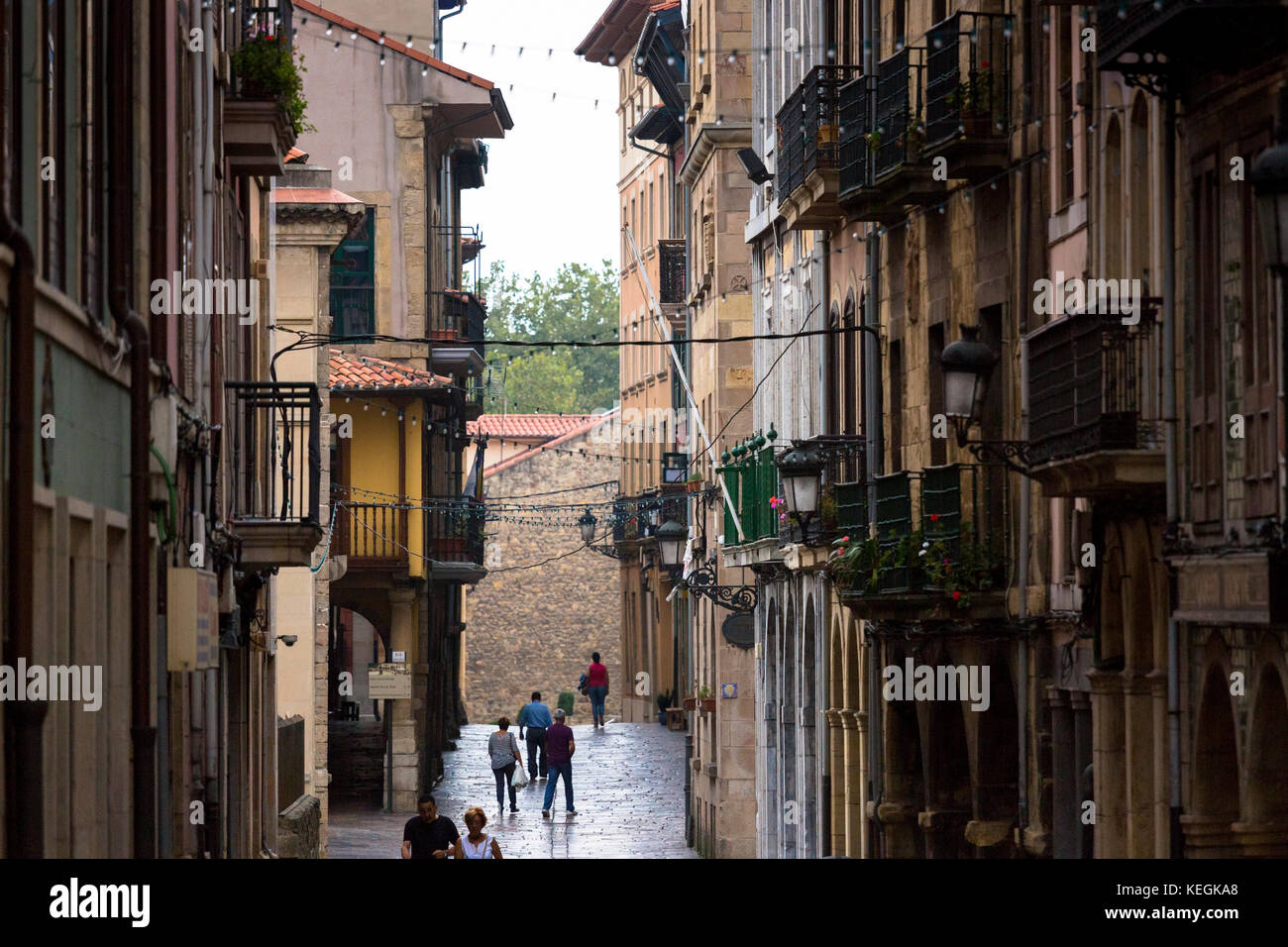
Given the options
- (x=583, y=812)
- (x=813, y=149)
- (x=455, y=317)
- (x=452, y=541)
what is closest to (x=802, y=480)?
(x=813, y=149)

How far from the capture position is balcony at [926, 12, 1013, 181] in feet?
65.5

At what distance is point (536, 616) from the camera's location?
257 feet

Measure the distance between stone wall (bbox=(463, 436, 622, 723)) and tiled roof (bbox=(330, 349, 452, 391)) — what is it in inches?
1264

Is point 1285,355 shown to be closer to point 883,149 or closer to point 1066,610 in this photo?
point 1066,610

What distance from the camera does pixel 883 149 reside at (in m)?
22.1

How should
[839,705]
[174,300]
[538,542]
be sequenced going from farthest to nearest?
1. [538,542]
2. [839,705]
3. [174,300]

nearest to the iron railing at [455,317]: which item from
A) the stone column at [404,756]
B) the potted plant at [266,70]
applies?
the stone column at [404,756]

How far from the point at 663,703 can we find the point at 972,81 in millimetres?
41688

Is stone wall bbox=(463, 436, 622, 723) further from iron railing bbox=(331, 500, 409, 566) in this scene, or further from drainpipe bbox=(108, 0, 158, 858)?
drainpipe bbox=(108, 0, 158, 858)

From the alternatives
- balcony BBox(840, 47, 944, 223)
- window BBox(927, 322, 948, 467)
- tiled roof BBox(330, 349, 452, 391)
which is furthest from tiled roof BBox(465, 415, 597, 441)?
window BBox(927, 322, 948, 467)

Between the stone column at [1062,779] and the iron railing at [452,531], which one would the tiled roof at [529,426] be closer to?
the iron railing at [452,531]

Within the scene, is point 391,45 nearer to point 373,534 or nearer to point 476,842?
point 373,534

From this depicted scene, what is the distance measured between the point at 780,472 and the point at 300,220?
860 cm
